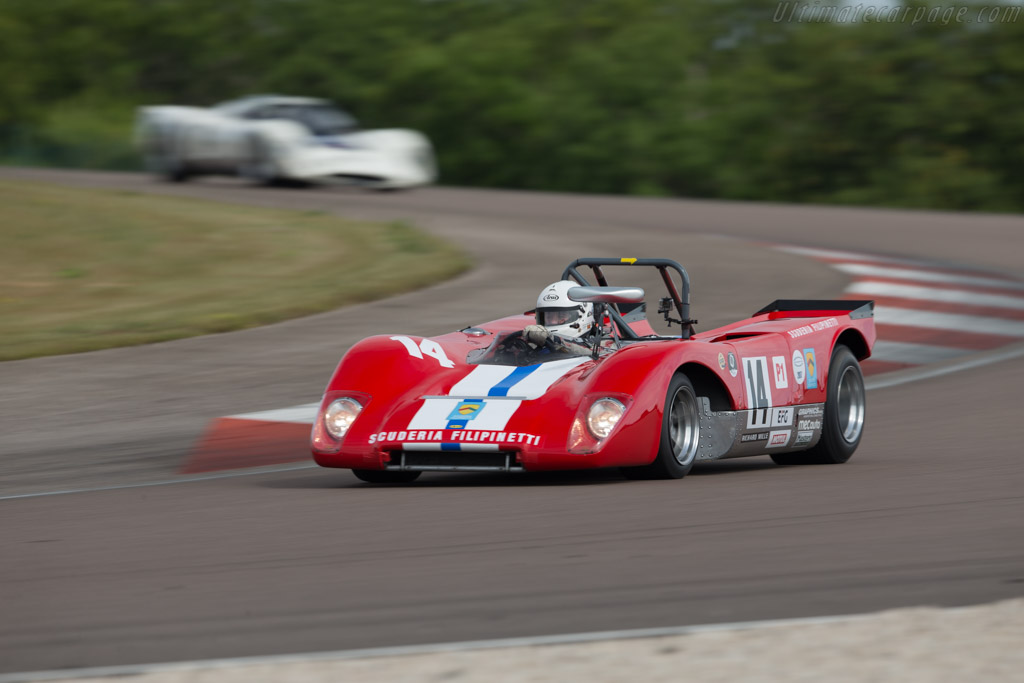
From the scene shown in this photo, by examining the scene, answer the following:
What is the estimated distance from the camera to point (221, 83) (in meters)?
57.4

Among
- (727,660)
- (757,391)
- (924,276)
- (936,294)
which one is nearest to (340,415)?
(757,391)

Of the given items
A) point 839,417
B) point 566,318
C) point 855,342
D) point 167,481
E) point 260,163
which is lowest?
point 167,481

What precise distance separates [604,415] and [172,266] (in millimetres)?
11517

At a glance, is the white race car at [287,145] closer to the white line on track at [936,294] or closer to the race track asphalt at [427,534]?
the white line on track at [936,294]

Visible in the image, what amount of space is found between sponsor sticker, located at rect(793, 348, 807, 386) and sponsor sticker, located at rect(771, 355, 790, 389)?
9 cm

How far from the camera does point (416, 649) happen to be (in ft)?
13.9

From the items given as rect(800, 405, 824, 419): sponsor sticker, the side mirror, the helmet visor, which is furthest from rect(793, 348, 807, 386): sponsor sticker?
the helmet visor

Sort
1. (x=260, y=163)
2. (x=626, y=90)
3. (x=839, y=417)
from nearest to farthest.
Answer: (x=839, y=417) < (x=260, y=163) < (x=626, y=90)

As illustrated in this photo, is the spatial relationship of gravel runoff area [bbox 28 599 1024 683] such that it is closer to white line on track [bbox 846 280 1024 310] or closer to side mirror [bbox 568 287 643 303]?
side mirror [bbox 568 287 643 303]

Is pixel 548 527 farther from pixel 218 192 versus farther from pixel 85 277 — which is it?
pixel 218 192

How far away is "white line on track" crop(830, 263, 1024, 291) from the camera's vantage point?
17219mm

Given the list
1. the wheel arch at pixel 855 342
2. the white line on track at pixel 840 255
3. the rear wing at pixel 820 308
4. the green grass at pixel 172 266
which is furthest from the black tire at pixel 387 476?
the white line on track at pixel 840 255

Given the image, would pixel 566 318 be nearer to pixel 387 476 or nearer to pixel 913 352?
pixel 387 476

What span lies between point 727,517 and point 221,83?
5340cm
